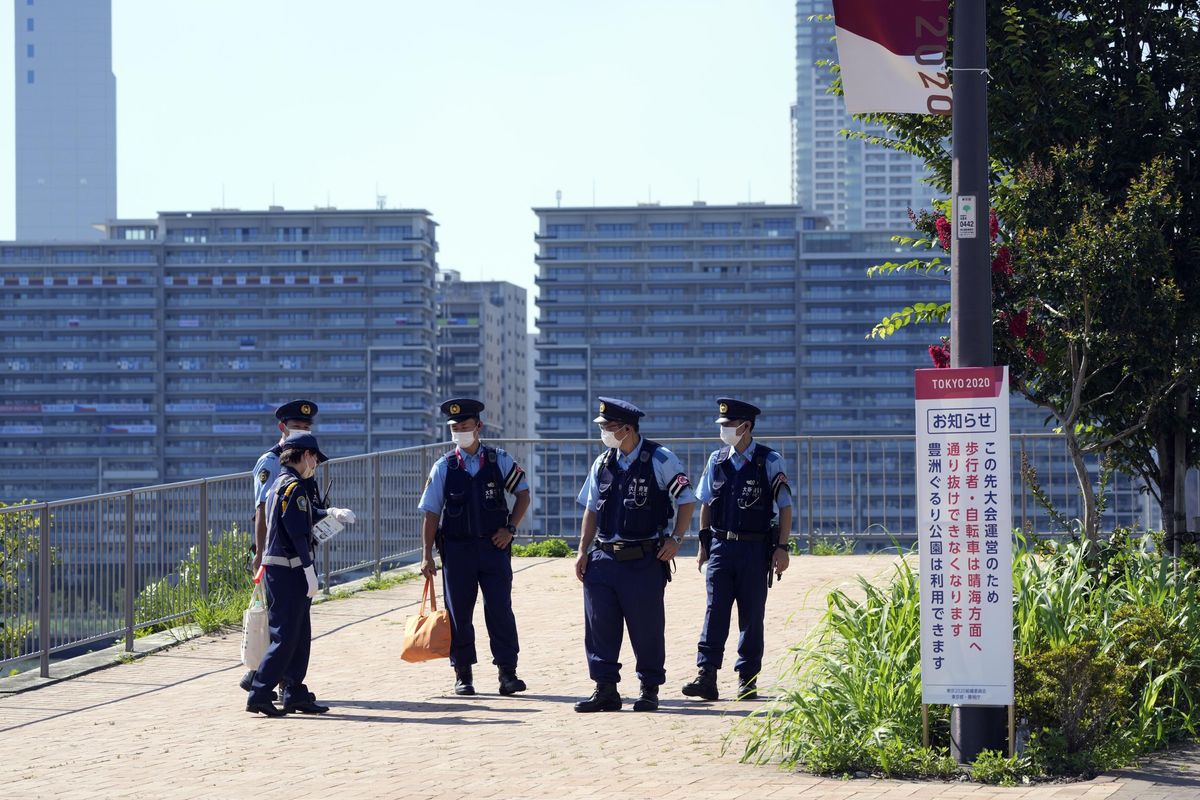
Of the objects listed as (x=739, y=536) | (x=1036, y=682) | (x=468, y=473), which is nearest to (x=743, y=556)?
(x=739, y=536)

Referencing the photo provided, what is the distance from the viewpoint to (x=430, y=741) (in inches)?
400

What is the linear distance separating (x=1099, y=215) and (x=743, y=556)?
317 cm

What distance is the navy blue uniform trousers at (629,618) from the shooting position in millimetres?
10977

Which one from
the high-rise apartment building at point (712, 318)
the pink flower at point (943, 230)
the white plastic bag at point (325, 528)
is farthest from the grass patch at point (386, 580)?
the high-rise apartment building at point (712, 318)

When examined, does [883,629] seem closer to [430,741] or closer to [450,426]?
[430,741]

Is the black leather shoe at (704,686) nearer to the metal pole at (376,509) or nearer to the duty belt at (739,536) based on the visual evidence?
the duty belt at (739,536)

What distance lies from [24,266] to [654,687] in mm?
190505

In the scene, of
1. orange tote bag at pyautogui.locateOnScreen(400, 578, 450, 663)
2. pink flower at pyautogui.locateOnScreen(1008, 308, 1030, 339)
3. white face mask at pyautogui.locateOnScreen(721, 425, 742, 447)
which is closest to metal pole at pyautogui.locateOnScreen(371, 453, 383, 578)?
orange tote bag at pyautogui.locateOnScreen(400, 578, 450, 663)

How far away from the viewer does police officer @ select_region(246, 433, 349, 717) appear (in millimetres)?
11195

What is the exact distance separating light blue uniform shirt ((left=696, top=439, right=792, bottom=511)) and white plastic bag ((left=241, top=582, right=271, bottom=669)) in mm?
3002

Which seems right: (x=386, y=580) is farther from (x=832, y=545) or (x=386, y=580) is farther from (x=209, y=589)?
(x=832, y=545)

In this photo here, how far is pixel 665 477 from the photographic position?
1105cm

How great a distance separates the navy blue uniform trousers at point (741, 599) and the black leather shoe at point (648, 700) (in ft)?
1.57

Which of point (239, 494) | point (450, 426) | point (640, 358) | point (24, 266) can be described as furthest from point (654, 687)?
point (24, 266)
